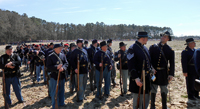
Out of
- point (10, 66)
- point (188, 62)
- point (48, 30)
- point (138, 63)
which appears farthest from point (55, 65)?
point (48, 30)

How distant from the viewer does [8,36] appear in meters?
65.2

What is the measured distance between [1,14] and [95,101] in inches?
2703

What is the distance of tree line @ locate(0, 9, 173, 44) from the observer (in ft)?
211

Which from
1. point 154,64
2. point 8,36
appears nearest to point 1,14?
point 8,36

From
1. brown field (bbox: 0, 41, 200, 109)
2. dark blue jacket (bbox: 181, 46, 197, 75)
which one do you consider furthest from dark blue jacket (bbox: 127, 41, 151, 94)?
dark blue jacket (bbox: 181, 46, 197, 75)

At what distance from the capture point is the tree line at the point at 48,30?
6438 cm

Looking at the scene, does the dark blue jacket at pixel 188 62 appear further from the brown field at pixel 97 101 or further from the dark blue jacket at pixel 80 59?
the dark blue jacket at pixel 80 59

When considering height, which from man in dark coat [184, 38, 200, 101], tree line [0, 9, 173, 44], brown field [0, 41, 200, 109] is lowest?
brown field [0, 41, 200, 109]

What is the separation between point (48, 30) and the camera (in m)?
96.7

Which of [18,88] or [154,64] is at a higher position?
[154,64]

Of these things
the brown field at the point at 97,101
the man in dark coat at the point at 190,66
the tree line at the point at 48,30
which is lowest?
the brown field at the point at 97,101

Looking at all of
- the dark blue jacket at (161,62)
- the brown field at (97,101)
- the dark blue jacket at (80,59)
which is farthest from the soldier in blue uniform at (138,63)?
the dark blue jacket at (80,59)

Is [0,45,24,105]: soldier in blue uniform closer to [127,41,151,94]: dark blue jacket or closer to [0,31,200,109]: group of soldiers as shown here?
[0,31,200,109]: group of soldiers

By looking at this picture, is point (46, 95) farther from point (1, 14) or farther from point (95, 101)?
point (1, 14)
